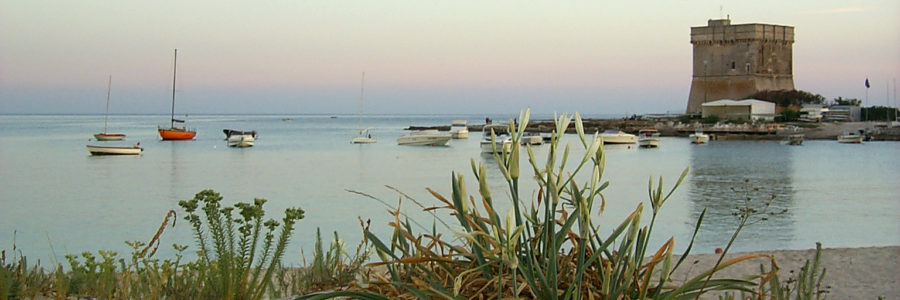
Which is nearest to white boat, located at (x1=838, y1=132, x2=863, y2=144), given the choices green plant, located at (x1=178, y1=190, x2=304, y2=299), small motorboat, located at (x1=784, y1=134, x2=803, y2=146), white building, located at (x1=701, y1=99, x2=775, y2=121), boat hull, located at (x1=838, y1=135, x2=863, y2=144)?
boat hull, located at (x1=838, y1=135, x2=863, y2=144)

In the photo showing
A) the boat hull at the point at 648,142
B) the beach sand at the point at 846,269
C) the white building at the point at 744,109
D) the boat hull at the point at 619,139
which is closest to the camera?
the beach sand at the point at 846,269

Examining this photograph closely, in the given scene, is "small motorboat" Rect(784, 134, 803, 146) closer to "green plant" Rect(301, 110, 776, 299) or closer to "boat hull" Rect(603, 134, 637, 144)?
"boat hull" Rect(603, 134, 637, 144)

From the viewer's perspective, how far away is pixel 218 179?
26078mm

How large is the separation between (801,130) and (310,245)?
1710 inches

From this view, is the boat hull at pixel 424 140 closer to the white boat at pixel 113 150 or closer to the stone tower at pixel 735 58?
the white boat at pixel 113 150

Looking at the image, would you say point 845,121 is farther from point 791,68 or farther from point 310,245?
point 310,245

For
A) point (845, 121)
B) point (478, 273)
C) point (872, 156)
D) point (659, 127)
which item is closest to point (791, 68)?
point (845, 121)

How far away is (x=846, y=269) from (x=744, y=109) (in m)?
52.5

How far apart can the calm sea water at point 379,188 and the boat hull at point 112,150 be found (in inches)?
24.8

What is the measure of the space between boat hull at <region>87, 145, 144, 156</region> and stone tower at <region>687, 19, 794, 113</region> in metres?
38.4

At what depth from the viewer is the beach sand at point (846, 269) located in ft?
18.1

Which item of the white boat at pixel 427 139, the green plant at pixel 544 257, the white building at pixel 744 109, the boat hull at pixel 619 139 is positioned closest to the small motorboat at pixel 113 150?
the white boat at pixel 427 139

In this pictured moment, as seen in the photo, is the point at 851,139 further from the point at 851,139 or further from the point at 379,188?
the point at 379,188

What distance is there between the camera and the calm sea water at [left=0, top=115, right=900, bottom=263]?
40.6 ft
